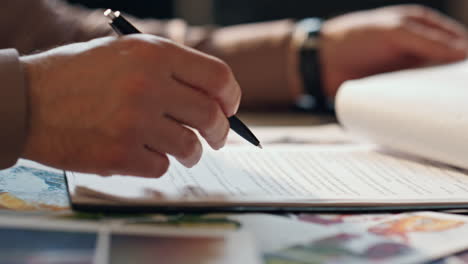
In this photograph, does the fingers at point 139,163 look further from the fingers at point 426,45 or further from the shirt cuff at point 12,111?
the fingers at point 426,45

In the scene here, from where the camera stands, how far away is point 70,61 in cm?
45

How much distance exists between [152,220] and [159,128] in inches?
2.7

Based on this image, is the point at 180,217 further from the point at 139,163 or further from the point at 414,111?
the point at 414,111

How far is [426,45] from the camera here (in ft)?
3.33

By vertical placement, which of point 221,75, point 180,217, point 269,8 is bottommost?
point 180,217

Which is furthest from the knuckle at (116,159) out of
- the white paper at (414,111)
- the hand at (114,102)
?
the white paper at (414,111)

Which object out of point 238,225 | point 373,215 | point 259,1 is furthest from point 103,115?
point 259,1

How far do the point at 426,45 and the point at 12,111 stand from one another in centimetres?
77

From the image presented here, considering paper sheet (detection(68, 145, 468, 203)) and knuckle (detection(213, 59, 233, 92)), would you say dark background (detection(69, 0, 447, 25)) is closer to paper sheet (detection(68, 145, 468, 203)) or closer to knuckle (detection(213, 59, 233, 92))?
paper sheet (detection(68, 145, 468, 203))

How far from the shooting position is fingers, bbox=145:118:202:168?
45 cm

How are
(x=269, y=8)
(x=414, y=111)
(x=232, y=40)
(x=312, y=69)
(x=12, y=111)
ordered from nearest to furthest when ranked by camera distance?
1. (x=12, y=111)
2. (x=414, y=111)
3. (x=312, y=69)
4. (x=232, y=40)
5. (x=269, y=8)

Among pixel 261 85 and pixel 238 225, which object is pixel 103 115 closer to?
pixel 238 225

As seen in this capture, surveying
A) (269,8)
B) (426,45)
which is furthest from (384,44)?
(269,8)

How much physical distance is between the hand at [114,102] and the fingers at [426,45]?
0.65m
